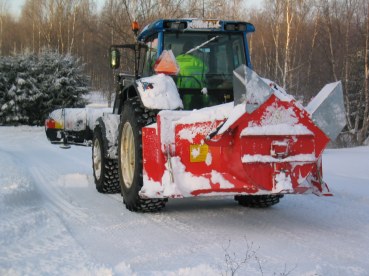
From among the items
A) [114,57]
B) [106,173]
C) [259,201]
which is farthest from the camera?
[106,173]

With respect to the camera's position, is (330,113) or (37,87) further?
(37,87)

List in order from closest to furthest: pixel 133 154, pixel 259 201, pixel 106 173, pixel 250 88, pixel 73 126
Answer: pixel 250 88
pixel 133 154
pixel 259 201
pixel 106 173
pixel 73 126

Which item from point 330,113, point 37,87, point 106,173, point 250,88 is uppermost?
point 37,87

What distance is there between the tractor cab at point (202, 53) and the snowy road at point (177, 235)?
49.7 inches

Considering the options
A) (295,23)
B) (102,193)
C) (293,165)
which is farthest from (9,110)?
(293,165)

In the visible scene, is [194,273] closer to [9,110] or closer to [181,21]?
[181,21]

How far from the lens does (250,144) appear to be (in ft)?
13.4

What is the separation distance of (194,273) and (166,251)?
0.71 m

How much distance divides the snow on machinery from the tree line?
269 inches

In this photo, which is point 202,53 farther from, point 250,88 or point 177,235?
point 177,235

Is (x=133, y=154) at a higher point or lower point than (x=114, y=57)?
lower

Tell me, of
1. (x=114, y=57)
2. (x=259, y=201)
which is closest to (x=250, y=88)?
(x=259, y=201)

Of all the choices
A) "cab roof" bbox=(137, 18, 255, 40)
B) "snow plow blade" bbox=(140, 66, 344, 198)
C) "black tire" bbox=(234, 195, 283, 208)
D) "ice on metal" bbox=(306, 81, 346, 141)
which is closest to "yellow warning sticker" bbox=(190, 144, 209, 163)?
"snow plow blade" bbox=(140, 66, 344, 198)

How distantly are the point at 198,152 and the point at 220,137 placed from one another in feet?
1.30
